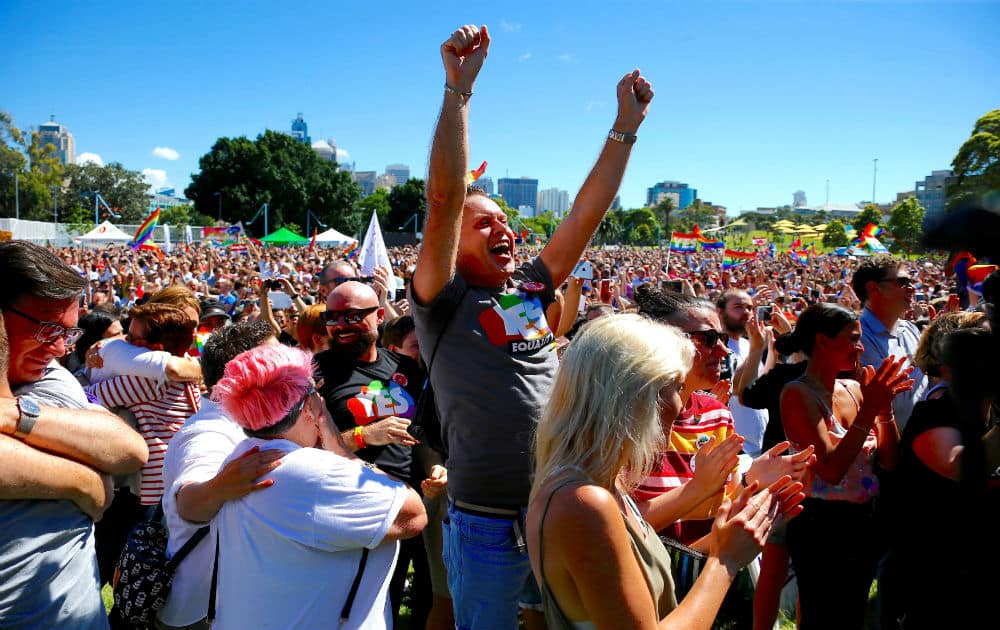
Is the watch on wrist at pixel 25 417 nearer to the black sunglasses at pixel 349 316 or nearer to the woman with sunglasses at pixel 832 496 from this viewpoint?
the black sunglasses at pixel 349 316

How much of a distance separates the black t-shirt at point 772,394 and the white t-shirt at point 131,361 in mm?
3062

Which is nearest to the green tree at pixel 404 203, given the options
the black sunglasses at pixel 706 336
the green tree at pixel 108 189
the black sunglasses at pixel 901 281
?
the green tree at pixel 108 189

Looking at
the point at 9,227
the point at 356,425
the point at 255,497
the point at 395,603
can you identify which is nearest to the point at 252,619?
the point at 255,497

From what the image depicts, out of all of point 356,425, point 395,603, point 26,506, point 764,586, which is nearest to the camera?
point 26,506

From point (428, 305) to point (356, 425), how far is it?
1.17 meters

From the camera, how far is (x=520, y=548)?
6.61 ft

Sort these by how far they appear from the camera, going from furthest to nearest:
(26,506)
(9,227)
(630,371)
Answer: (9,227) → (26,506) → (630,371)

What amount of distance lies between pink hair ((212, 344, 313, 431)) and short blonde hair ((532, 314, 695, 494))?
785 mm

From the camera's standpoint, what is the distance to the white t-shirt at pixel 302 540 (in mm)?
1784

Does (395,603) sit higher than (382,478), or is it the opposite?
(382,478)

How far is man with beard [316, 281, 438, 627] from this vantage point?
2.99m

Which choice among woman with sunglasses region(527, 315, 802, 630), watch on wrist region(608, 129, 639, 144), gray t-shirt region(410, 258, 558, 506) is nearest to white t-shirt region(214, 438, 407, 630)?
gray t-shirt region(410, 258, 558, 506)

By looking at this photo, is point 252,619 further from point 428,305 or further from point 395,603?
point 395,603

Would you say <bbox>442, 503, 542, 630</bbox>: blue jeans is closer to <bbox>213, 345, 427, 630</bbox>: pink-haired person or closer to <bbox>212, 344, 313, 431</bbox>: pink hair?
<bbox>213, 345, 427, 630</bbox>: pink-haired person
